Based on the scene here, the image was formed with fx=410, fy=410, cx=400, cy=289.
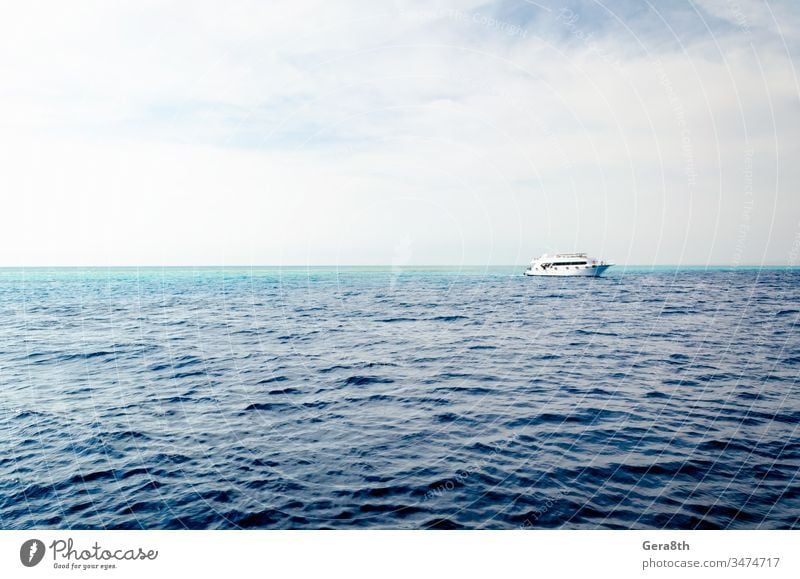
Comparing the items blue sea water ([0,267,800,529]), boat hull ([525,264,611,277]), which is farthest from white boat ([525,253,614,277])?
blue sea water ([0,267,800,529])

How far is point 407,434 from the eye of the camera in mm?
11766

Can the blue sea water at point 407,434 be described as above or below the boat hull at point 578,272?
below

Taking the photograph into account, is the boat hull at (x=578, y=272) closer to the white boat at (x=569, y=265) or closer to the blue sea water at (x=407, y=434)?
the white boat at (x=569, y=265)

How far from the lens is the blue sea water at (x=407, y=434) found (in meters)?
8.20

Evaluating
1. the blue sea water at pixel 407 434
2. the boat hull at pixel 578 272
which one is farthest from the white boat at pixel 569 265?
the blue sea water at pixel 407 434

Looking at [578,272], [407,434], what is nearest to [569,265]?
[578,272]

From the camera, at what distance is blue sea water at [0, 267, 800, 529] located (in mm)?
8195

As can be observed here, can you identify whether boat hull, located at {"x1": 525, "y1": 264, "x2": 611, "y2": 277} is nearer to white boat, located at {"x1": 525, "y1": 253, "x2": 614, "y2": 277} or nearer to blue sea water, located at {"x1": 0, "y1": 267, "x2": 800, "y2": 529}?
white boat, located at {"x1": 525, "y1": 253, "x2": 614, "y2": 277}

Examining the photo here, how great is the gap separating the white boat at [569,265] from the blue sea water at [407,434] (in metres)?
79.5

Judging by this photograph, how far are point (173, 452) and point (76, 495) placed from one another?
2203 millimetres

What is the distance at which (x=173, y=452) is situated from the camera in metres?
10.9
